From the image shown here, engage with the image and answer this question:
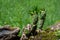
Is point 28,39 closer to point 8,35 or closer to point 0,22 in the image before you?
point 8,35

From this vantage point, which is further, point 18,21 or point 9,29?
point 18,21

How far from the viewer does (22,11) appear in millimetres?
9109

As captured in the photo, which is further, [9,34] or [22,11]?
[22,11]

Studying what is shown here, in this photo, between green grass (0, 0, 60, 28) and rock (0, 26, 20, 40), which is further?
green grass (0, 0, 60, 28)

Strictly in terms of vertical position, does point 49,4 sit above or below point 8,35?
below

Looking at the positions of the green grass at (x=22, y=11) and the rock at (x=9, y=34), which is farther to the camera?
the green grass at (x=22, y=11)

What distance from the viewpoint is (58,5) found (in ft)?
32.2

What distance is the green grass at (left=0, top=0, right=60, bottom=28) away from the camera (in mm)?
8344

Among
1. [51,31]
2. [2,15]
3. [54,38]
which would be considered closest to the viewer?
[54,38]

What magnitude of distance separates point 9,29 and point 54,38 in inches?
46.6

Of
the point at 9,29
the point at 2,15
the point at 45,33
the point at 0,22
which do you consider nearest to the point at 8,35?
the point at 9,29

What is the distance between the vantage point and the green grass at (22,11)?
328 inches

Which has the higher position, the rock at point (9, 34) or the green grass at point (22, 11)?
the rock at point (9, 34)

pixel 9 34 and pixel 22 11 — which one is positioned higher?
pixel 9 34
